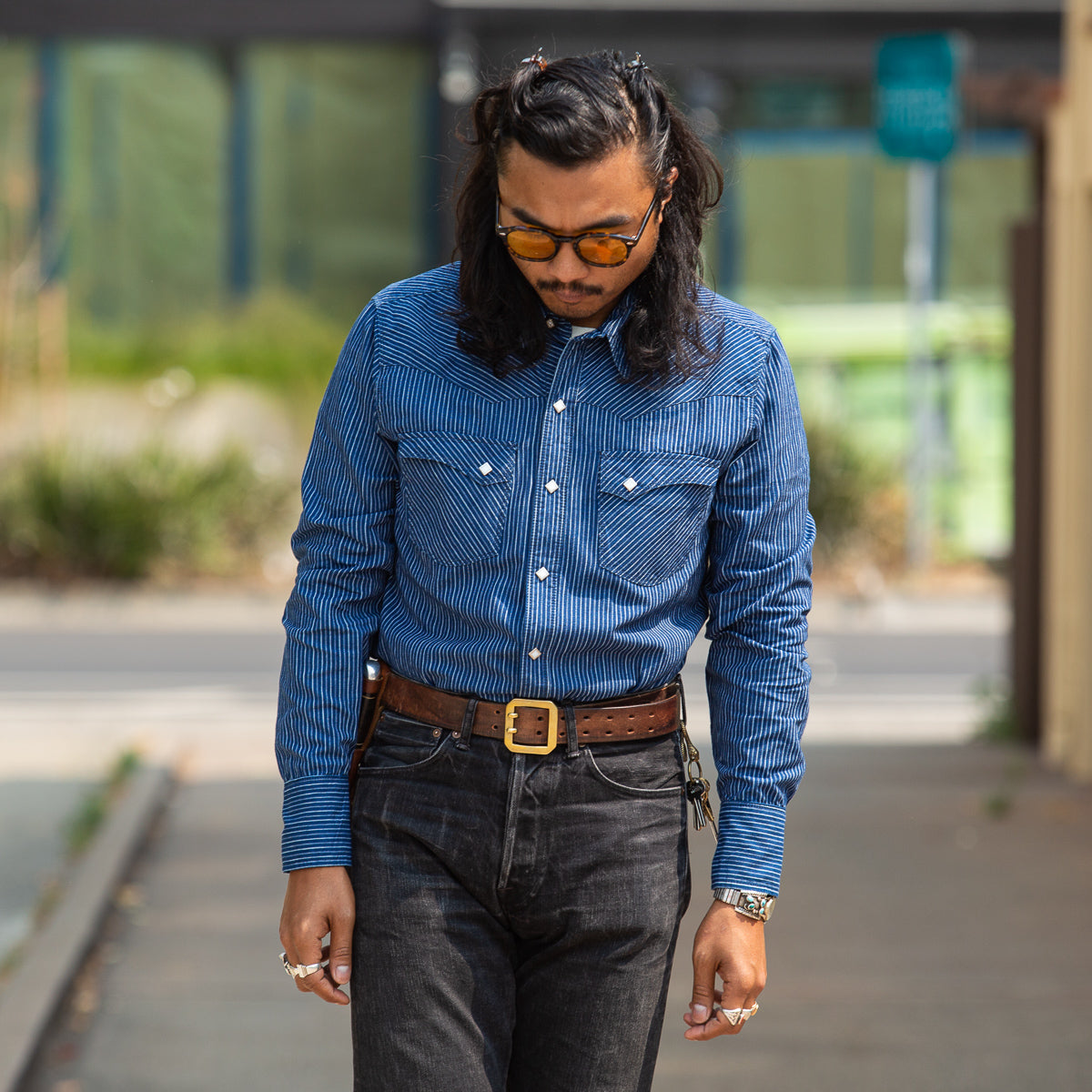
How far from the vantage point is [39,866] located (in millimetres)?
6039

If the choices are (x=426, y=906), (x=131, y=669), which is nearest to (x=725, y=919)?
(x=426, y=906)

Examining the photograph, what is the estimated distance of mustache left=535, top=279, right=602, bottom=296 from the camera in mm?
2375

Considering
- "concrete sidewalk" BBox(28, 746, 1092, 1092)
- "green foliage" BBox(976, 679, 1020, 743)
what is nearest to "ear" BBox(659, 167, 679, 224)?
"concrete sidewalk" BBox(28, 746, 1092, 1092)

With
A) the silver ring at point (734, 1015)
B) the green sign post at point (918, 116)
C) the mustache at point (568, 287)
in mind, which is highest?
the green sign post at point (918, 116)

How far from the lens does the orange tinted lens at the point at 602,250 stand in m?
2.33

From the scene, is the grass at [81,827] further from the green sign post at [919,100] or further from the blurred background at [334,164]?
the blurred background at [334,164]

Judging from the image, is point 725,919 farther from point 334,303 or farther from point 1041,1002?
point 334,303

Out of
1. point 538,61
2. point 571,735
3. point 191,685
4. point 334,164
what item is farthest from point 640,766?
point 334,164

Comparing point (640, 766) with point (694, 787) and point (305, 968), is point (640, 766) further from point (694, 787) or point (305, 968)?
point (305, 968)

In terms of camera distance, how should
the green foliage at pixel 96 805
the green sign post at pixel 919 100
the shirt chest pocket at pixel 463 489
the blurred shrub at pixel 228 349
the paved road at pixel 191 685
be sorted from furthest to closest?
1. the blurred shrub at pixel 228 349
2. the green sign post at pixel 919 100
3. the paved road at pixel 191 685
4. the green foliage at pixel 96 805
5. the shirt chest pocket at pixel 463 489

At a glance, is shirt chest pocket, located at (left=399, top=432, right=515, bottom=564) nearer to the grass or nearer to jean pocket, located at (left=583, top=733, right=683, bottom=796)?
jean pocket, located at (left=583, top=733, right=683, bottom=796)

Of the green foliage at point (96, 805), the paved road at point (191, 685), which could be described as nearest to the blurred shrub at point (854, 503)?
the paved road at point (191, 685)

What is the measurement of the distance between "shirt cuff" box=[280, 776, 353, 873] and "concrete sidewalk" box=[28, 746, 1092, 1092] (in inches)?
79.2

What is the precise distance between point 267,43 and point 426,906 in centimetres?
2018
